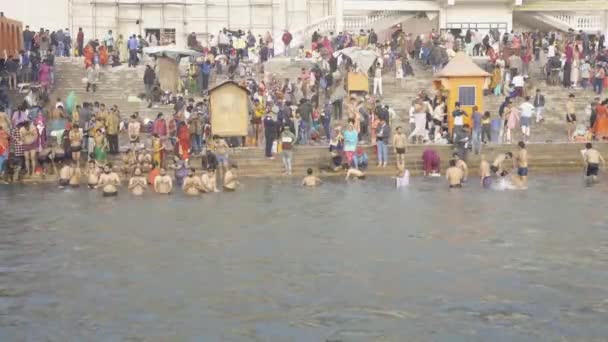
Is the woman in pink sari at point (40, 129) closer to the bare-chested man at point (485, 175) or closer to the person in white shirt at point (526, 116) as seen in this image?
the bare-chested man at point (485, 175)

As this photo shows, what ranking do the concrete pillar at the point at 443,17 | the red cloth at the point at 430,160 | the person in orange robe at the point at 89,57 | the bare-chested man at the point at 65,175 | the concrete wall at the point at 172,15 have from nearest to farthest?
the bare-chested man at the point at 65,175 → the red cloth at the point at 430,160 → the person in orange robe at the point at 89,57 → the concrete pillar at the point at 443,17 → the concrete wall at the point at 172,15

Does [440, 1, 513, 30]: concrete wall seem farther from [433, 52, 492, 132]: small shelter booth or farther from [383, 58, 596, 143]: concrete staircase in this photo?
[433, 52, 492, 132]: small shelter booth

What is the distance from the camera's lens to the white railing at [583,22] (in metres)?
44.9

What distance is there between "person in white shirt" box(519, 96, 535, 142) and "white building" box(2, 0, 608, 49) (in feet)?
40.3

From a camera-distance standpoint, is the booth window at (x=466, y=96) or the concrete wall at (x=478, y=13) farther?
the concrete wall at (x=478, y=13)

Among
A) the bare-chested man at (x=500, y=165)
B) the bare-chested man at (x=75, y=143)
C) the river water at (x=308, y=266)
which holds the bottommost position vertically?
the river water at (x=308, y=266)

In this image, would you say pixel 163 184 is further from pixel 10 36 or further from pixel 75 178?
pixel 10 36

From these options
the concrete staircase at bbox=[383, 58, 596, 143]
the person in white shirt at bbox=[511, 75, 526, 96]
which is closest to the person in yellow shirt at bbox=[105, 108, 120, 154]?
the concrete staircase at bbox=[383, 58, 596, 143]

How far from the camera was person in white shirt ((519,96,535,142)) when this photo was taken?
31.9 m

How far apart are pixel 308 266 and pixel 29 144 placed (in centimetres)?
1227

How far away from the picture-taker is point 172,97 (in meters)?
34.8

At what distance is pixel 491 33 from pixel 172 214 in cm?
2181

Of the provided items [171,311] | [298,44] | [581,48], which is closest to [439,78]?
[581,48]

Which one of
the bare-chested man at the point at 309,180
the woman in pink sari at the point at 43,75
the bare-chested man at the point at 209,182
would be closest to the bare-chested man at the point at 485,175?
the bare-chested man at the point at 309,180
